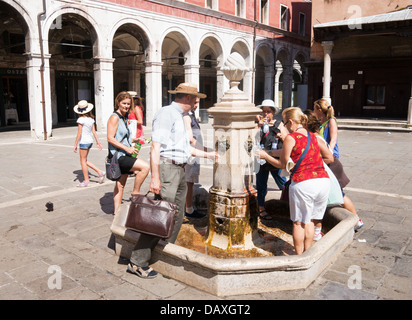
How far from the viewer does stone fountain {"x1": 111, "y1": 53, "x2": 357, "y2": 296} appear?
3.32 m

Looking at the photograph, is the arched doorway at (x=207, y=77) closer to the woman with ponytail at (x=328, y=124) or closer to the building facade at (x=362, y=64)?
the building facade at (x=362, y=64)

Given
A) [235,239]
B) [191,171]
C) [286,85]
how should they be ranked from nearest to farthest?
[235,239] < [191,171] < [286,85]

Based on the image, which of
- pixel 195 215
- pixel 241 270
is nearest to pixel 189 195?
pixel 195 215

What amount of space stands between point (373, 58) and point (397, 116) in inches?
139

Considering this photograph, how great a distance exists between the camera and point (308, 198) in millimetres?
3686

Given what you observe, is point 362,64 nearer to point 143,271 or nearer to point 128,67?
point 128,67

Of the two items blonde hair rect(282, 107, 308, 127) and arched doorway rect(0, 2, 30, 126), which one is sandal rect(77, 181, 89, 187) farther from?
arched doorway rect(0, 2, 30, 126)

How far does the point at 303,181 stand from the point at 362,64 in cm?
2030

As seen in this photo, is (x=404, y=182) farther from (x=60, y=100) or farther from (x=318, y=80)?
(x=60, y=100)

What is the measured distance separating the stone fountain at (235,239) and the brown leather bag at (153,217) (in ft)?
0.90

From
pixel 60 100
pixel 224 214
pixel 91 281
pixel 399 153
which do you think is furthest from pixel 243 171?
pixel 60 100

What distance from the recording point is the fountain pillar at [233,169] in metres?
4.06
